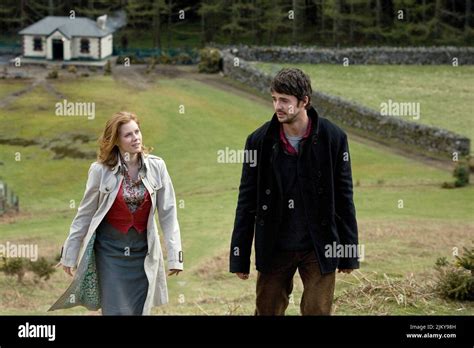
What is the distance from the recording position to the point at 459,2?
7712cm

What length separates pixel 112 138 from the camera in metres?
11.6

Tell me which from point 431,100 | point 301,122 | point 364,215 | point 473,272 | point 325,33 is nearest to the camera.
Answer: point 301,122

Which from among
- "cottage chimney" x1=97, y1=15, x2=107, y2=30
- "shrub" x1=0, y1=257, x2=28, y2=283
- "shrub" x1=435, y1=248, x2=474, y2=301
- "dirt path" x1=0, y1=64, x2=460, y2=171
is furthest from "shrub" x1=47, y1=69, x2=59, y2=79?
"shrub" x1=435, y1=248, x2=474, y2=301

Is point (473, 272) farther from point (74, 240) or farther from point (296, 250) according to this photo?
point (74, 240)

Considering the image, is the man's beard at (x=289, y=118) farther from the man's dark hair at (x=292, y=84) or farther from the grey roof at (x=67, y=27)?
the grey roof at (x=67, y=27)

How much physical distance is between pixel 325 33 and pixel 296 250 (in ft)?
216

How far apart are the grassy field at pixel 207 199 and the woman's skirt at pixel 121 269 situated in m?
3.32

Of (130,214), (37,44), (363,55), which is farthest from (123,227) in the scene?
(363,55)

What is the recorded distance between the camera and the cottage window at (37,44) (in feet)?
221

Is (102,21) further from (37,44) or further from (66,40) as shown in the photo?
(66,40)

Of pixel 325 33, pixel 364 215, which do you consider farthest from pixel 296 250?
pixel 325 33

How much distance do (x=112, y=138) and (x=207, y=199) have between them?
80.1 feet

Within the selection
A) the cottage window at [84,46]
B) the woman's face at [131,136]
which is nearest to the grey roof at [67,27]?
the cottage window at [84,46]

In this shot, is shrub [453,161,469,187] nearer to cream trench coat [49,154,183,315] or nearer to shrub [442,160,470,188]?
shrub [442,160,470,188]
